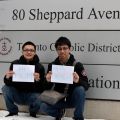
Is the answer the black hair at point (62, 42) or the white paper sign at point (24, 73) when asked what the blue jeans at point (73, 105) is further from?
the black hair at point (62, 42)

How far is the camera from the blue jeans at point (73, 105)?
222 inches

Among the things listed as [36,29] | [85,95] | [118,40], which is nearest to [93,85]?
[85,95]

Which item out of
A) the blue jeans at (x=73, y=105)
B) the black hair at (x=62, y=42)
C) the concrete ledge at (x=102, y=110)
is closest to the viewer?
the blue jeans at (x=73, y=105)

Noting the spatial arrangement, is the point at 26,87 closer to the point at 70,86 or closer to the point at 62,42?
the point at 70,86

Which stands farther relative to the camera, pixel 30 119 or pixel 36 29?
pixel 36 29

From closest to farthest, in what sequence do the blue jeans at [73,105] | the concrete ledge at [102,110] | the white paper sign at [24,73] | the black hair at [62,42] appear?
the blue jeans at [73,105], the black hair at [62,42], the white paper sign at [24,73], the concrete ledge at [102,110]

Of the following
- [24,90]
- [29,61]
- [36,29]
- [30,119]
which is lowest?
[30,119]

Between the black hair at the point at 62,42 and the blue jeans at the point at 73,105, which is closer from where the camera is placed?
the blue jeans at the point at 73,105

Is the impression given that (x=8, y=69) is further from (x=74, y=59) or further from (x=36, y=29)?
(x=74, y=59)

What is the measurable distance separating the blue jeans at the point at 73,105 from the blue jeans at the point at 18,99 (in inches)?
5.8

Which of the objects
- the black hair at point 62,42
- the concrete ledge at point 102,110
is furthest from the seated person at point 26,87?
the concrete ledge at point 102,110

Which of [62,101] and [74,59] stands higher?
[74,59]

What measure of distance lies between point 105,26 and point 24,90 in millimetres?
1510

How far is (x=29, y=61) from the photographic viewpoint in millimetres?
6062
